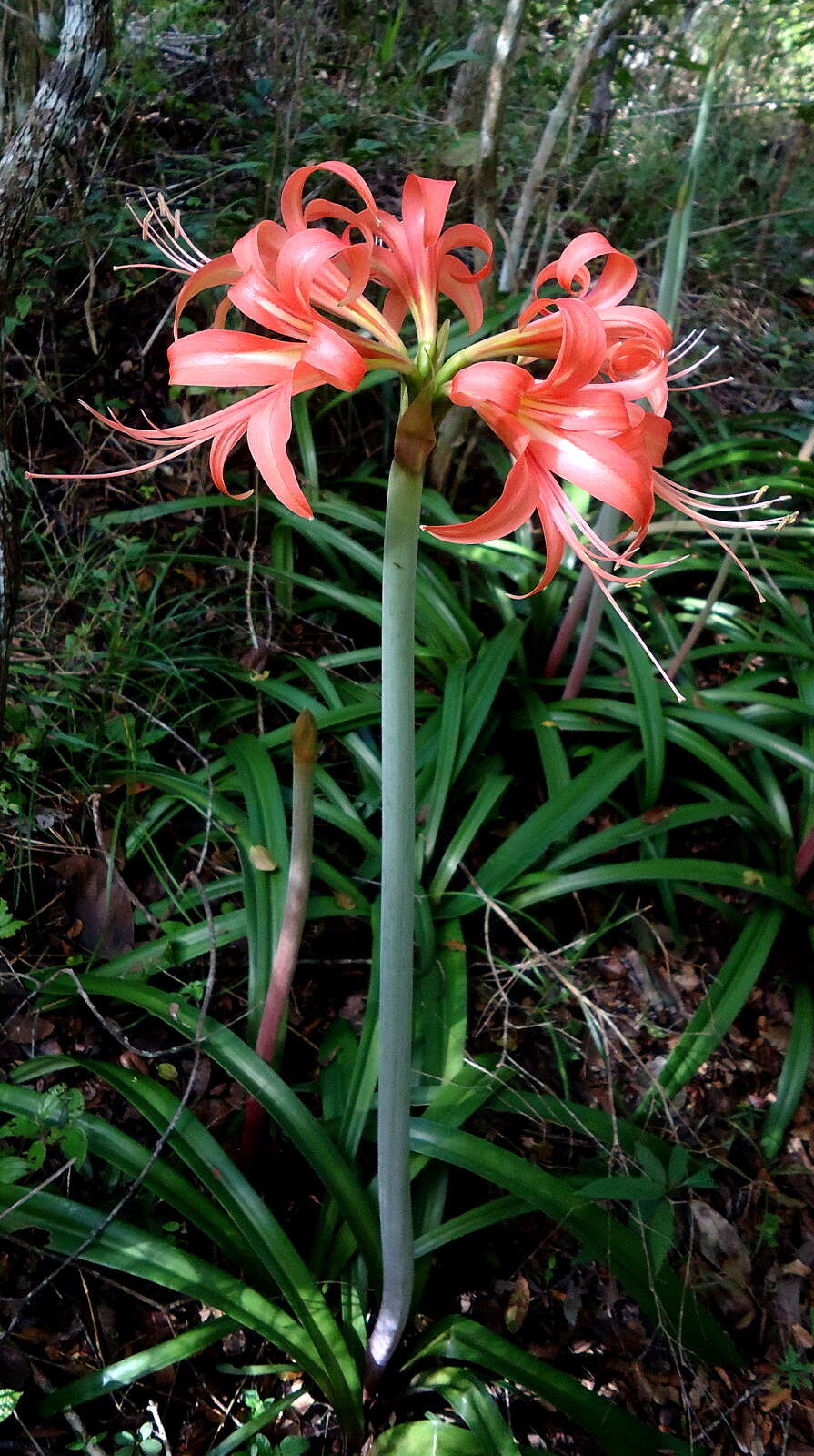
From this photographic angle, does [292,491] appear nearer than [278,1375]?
Yes

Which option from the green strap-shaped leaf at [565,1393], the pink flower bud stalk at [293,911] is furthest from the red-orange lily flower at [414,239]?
the green strap-shaped leaf at [565,1393]

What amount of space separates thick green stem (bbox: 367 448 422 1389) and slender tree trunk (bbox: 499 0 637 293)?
6.93 ft

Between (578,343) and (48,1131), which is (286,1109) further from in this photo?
(578,343)

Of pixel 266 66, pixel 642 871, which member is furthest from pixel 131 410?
pixel 642 871

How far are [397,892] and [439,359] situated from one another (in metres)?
0.59

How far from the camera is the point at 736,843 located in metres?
2.52

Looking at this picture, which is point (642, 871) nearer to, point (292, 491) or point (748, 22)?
point (292, 491)

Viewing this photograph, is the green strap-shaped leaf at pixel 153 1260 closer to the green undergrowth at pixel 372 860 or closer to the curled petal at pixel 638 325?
the green undergrowth at pixel 372 860

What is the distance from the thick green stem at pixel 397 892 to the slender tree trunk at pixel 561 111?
2112 mm

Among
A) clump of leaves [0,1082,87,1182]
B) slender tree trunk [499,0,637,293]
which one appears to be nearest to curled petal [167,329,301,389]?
clump of leaves [0,1082,87,1182]

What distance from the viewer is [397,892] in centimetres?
112

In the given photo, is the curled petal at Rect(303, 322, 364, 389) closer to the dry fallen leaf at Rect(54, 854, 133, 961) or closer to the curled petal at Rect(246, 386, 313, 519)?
the curled petal at Rect(246, 386, 313, 519)

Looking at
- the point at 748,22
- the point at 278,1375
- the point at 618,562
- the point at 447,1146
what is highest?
the point at 748,22

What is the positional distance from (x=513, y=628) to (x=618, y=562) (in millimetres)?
1643
